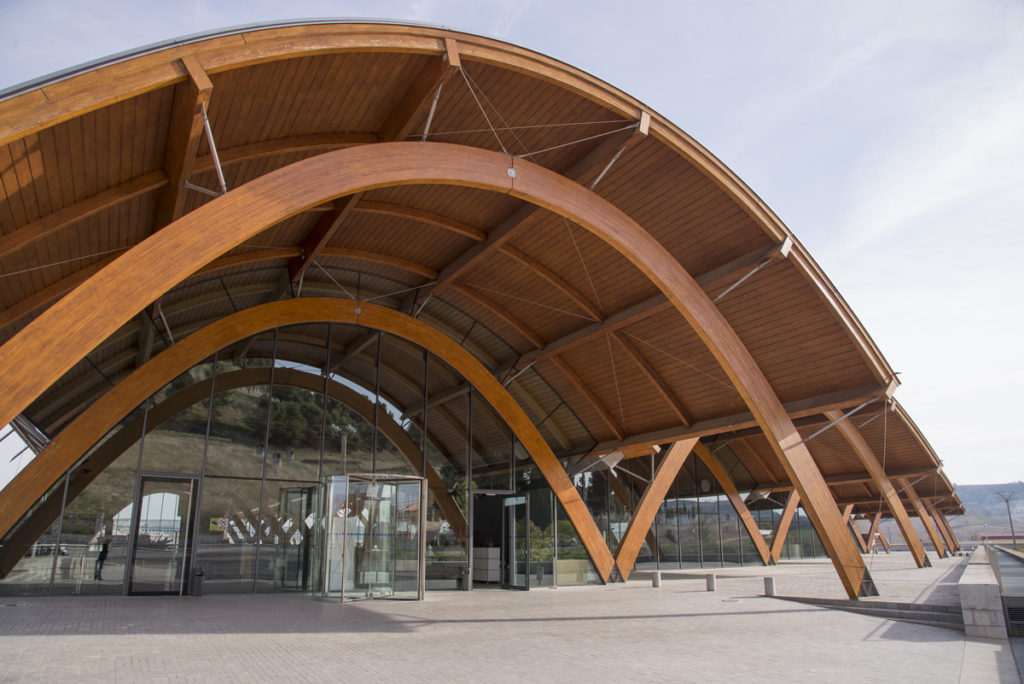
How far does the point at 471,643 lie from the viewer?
1002cm

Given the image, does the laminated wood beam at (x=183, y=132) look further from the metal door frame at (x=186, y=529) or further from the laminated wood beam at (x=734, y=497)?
the laminated wood beam at (x=734, y=497)

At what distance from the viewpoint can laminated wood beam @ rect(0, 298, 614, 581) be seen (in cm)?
1528

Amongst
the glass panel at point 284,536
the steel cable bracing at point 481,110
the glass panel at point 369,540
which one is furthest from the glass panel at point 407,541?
the steel cable bracing at point 481,110

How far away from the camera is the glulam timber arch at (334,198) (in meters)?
8.30

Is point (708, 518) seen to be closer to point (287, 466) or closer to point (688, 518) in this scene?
point (688, 518)

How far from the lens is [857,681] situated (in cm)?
750

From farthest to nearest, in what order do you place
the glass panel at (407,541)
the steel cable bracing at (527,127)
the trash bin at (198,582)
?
the glass panel at (407,541) → the trash bin at (198,582) → the steel cable bracing at (527,127)

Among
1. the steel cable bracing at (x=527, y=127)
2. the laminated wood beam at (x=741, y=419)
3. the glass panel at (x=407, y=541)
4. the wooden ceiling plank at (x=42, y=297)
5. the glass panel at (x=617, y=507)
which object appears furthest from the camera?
the glass panel at (x=617, y=507)

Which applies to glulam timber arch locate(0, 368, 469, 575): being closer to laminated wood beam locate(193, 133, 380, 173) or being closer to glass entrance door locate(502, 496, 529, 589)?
glass entrance door locate(502, 496, 529, 589)

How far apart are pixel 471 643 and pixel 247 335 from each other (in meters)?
11.3

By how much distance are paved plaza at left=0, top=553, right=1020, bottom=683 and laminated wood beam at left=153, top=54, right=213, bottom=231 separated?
281 inches

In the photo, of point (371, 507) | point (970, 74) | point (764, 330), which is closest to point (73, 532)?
point (371, 507)

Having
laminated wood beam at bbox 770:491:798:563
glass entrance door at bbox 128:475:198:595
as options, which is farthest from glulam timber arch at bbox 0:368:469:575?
laminated wood beam at bbox 770:491:798:563

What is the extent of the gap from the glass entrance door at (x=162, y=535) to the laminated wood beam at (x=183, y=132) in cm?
768
